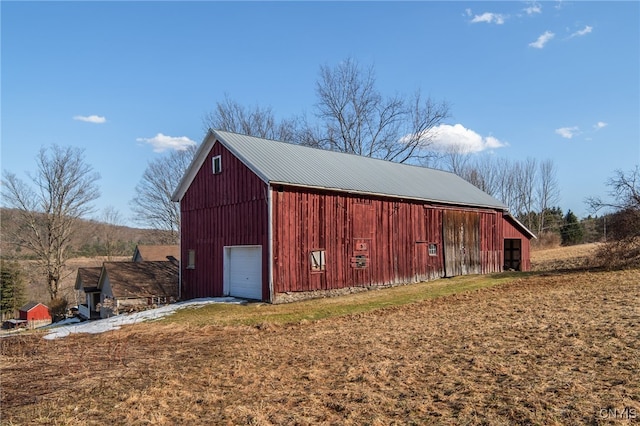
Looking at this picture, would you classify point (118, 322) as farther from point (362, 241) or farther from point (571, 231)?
point (571, 231)

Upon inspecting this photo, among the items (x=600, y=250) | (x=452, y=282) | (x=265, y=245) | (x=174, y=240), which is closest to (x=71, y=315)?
(x=174, y=240)

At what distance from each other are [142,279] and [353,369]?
63.9ft

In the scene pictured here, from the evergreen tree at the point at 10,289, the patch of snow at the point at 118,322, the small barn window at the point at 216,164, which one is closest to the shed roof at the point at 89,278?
the patch of snow at the point at 118,322

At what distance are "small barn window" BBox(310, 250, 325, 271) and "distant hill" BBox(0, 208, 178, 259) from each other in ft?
104

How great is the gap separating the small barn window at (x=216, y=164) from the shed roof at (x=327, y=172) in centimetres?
72

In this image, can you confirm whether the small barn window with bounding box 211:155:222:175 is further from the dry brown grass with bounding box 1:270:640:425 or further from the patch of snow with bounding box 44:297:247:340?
the dry brown grass with bounding box 1:270:640:425

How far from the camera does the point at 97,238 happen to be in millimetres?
55812

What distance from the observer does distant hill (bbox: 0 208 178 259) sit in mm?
38594

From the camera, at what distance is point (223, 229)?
65.0 ft

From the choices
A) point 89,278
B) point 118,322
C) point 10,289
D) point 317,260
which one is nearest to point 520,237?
point 317,260

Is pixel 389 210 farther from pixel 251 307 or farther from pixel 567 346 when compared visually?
pixel 567 346

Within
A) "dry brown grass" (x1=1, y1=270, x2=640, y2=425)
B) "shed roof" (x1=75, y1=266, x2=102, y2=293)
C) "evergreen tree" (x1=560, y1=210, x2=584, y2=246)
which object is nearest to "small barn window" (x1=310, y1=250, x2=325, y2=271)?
"dry brown grass" (x1=1, y1=270, x2=640, y2=425)

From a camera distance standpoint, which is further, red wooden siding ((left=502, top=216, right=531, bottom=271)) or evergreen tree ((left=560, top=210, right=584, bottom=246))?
evergreen tree ((left=560, top=210, right=584, bottom=246))

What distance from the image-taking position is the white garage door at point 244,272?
18016 mm
